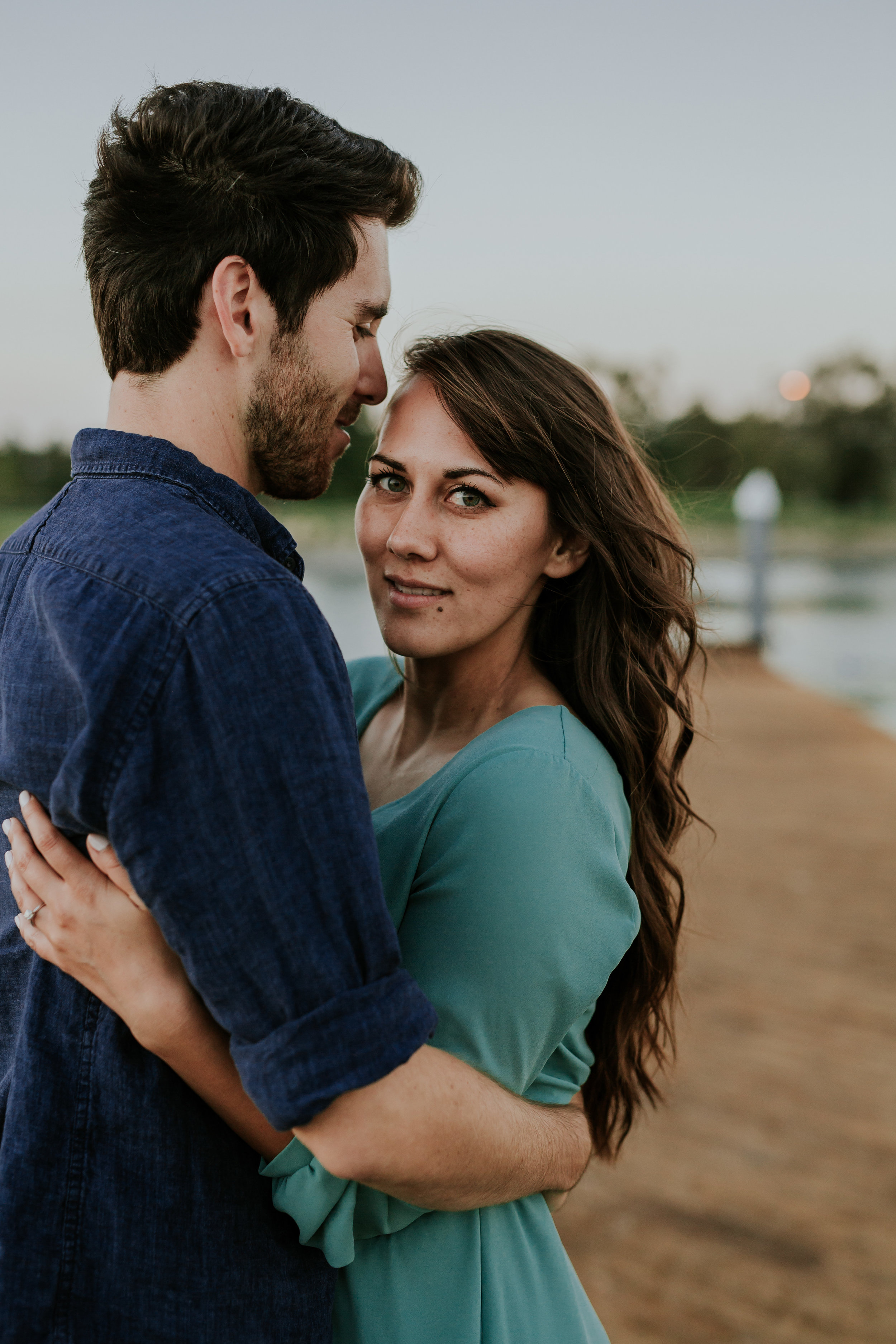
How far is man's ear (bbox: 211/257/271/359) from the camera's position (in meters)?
1.13

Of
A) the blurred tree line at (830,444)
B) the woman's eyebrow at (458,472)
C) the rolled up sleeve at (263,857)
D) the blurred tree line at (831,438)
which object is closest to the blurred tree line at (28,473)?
the woman's eyebrow at (458,472)

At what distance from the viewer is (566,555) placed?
1.62 m

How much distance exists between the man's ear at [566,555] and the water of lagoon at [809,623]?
0.88 ft

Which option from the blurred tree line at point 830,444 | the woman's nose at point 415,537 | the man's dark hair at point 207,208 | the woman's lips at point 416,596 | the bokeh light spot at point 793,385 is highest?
the man's dark hair at point 207,208

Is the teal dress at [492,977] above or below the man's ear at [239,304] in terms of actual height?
below

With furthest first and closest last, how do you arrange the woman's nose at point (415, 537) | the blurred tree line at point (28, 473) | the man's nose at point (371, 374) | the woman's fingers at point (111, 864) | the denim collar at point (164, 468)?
the blurred tree line at point (28, 473)
the woman's nose at point (415, 537)
the man's nose at point (371, 374)
the denim collar at point (164, 468)
the woman's fingers at point (111, 864)

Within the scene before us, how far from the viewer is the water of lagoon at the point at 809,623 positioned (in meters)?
6.84

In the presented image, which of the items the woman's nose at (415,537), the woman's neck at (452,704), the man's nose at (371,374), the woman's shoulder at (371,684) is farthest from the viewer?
the woman's shoulder at (371,684)

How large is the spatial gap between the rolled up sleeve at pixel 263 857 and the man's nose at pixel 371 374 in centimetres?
60

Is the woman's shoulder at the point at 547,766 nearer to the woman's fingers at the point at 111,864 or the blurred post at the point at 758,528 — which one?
the woman's fingers at the point at 111,864

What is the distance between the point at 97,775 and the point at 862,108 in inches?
454

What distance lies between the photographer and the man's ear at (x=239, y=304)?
1.13 meters

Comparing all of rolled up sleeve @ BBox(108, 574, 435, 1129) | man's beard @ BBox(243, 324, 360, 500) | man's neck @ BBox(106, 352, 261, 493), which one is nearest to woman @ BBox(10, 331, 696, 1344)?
rolled up sleeve @ BBox(108, 574, 435, 1129)

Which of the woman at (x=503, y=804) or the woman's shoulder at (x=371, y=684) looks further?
the woman's shoulder at (x=371, y=684)
